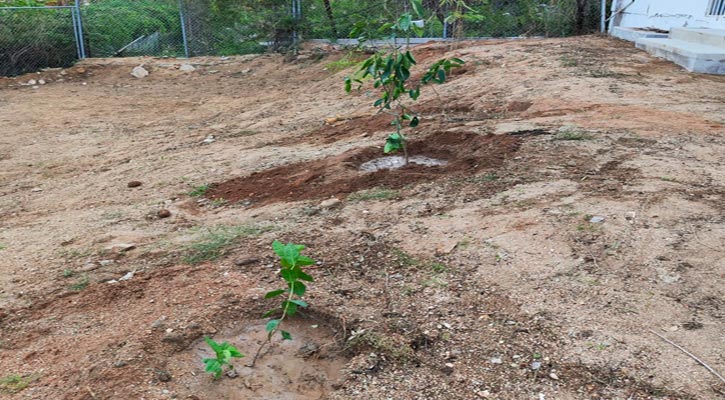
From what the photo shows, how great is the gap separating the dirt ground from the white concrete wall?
78.8 inches

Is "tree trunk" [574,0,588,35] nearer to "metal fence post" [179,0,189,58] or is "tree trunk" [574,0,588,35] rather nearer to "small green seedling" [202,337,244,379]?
"metal fence post" [179,0,189,58]

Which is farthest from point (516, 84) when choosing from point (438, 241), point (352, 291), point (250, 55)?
point (250, 55)

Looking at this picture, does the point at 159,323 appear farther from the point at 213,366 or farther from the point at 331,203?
the point at 331,203

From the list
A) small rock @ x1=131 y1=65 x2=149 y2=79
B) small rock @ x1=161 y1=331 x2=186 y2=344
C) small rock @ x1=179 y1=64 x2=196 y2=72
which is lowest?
small rock @ x1=131 y1=65 x2=149 y2=79

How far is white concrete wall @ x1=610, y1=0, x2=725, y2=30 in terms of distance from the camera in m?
7.63

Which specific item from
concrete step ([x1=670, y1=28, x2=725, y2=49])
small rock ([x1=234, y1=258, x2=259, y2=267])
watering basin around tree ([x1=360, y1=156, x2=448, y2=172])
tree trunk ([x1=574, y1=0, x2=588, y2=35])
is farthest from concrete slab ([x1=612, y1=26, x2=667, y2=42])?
small rock ([x1=234, y1=258, x2=259, y2=267])

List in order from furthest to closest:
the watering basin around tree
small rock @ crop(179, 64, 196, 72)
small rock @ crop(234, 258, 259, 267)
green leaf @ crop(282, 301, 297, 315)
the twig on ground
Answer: small rock @ crop(179, 64, 196, 72) < the watering basin around tree < small rock @ crop(234, 258, 259, 267) < green leaf @ crop(282, 301, 297, 315) < the twig on ground

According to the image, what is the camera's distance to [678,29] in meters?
7.90

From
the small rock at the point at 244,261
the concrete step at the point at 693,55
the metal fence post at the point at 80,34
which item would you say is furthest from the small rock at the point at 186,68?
the small rock at the point at 244,261

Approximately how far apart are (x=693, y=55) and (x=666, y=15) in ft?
8.74

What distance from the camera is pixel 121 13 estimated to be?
11820 mm

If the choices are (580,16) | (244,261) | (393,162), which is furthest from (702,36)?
(244,261)

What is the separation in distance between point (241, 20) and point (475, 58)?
18.2 feet

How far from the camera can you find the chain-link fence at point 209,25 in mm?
10617
